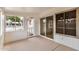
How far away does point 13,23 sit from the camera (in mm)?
7465

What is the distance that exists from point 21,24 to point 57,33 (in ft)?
10.8

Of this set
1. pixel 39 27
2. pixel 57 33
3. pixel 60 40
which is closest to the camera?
pixel 60 40

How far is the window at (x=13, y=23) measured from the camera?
23.7 feet

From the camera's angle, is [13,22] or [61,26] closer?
[61,26]

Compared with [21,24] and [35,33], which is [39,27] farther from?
[21,24]

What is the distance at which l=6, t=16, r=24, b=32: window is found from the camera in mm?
7219
